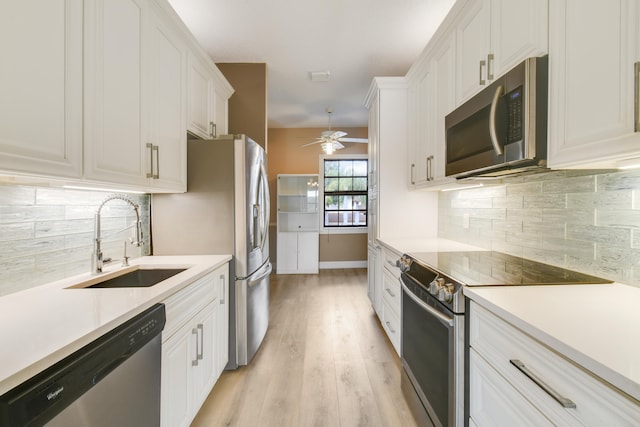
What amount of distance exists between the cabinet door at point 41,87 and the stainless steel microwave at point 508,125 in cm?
171

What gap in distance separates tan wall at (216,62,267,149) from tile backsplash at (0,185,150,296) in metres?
1.76

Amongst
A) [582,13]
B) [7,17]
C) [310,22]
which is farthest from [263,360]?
[310,22]

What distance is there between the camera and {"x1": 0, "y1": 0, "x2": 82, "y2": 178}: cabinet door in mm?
852

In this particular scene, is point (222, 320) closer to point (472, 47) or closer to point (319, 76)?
point (472, 47)

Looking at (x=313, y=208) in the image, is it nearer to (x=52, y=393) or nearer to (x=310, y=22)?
(x=310, y=22)

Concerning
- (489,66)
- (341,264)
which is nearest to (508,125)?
(489,66)

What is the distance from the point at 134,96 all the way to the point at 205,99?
98 cm

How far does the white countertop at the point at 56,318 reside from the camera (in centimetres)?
66

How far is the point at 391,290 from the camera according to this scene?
91.6 inches

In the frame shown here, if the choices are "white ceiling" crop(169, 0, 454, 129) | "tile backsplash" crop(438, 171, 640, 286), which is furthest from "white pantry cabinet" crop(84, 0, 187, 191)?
"tile backsplash" crop(438, 171, 640, 286)

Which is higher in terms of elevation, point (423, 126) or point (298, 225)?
point (423, 126)

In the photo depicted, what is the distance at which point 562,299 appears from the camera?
3.17 ft

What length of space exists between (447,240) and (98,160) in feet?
8.28

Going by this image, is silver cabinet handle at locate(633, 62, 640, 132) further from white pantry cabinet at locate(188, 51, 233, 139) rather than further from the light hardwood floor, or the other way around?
white pantry cabinet at locate(188, 51, 233, 139)
